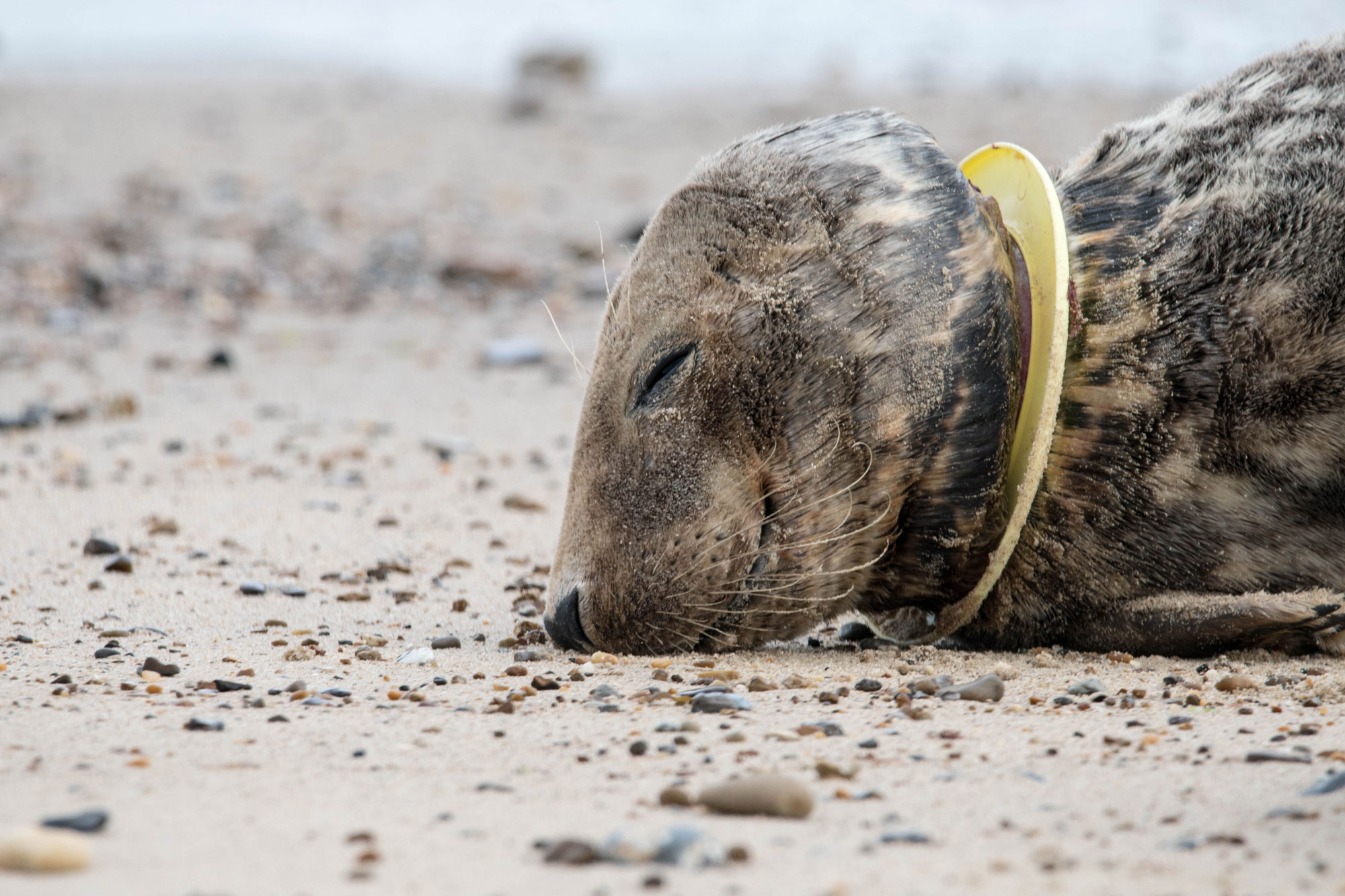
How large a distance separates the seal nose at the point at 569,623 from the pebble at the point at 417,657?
0.29 meters

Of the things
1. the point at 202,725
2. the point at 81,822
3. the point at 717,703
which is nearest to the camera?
the point at 81,822

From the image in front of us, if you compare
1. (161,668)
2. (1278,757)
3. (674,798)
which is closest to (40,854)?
(674,798)

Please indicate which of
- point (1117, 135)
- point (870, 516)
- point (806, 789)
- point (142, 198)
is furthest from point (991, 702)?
point (142, 198)

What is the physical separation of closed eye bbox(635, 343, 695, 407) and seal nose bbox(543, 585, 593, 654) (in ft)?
1.57

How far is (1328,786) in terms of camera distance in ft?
7.26

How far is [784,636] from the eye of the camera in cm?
344

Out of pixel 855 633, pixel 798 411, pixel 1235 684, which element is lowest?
pixel 855 633

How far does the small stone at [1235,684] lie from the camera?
296cm

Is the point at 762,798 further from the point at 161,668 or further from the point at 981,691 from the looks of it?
the point at 161,668

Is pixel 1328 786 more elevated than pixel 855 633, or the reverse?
pixel 1328 786

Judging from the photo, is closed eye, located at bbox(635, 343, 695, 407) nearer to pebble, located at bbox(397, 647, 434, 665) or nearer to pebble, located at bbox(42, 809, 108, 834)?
pebble, located at bbox(397, 647, 434, 665)

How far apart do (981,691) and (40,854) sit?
5.92 ft

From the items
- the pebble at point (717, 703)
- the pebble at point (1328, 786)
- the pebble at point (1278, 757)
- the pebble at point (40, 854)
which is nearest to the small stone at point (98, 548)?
the pebble at point (717, 703)

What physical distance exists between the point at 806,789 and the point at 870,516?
47.0 inches
